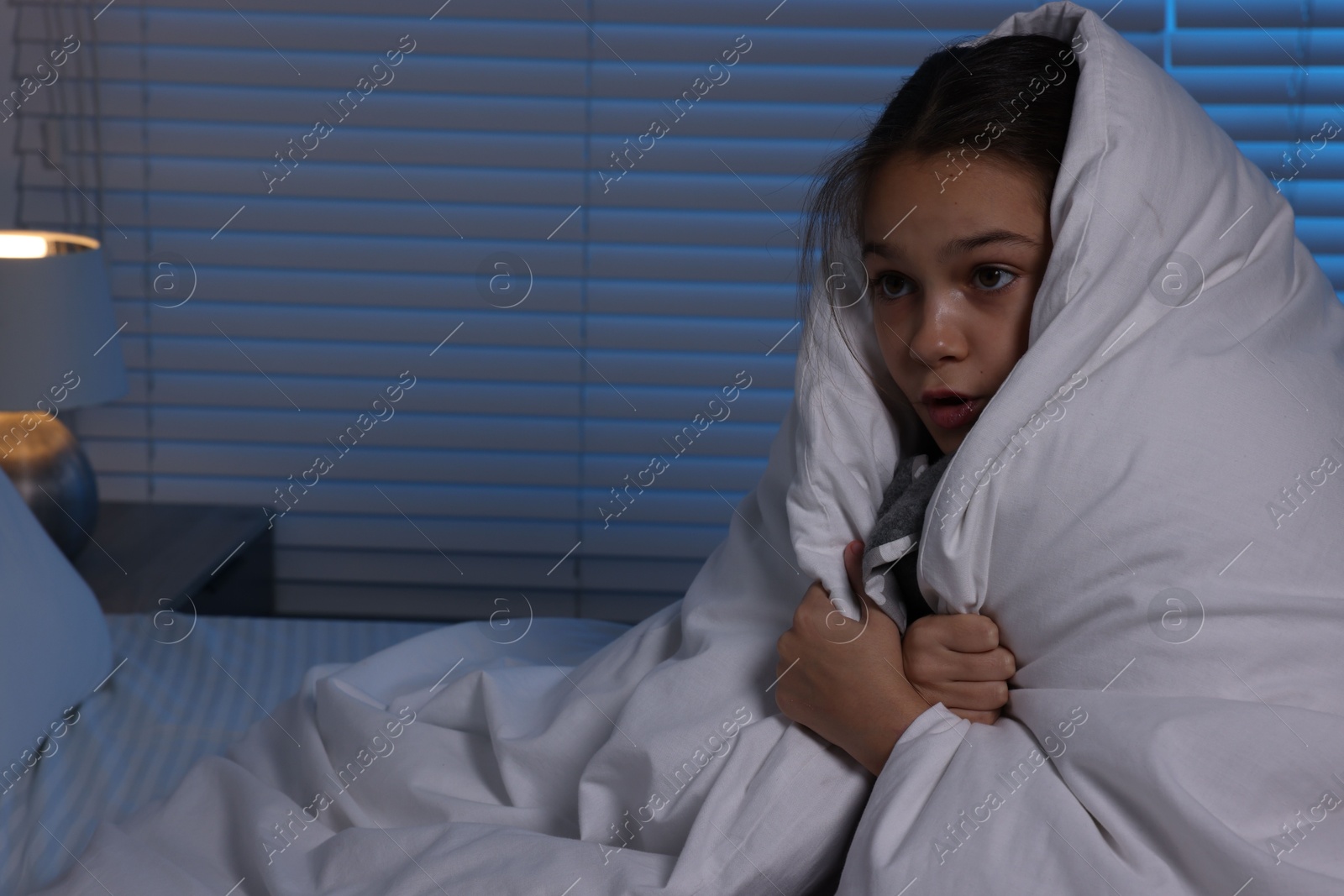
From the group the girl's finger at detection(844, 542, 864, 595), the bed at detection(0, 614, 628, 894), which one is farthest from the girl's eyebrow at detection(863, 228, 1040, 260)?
the bed at detection(0, 614, 628, 894)

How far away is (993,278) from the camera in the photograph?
2.89ft

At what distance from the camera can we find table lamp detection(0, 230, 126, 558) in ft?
5.19

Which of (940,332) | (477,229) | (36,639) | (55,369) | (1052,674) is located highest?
(55,369)

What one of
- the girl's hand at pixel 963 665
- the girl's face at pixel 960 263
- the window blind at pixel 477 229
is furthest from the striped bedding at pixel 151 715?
the girl's face at pixel 960 263

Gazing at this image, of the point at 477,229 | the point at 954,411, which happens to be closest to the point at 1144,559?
the point at 954,411

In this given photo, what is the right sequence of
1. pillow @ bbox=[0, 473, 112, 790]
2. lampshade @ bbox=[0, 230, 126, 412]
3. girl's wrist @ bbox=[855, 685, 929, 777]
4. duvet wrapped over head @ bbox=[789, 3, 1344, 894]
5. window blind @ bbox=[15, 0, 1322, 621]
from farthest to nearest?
window blind @ bbox=[15, 0, 1322, 621]
lampshade @ bbox=[0, 230, 126, 412]
pillow @ bbox=[0, 473, 112, 790]
girl's wrist @ bbox=[855, 685, 929, 777]
duvet wrapped over head @ bbox=[789, 3, 1344, 894]

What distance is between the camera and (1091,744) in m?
0.73

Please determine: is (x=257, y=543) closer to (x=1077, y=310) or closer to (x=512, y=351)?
(x=512, y=351)

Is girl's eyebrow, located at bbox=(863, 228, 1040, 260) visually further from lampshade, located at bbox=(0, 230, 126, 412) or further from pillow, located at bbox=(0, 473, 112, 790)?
lampshade, located at bbox=(0, 230, 126, 412)

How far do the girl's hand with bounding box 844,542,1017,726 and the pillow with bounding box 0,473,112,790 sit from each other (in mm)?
890

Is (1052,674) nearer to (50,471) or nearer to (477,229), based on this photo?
(477,229)

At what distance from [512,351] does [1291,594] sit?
54.3 inches

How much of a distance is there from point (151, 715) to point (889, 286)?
0.97 meters

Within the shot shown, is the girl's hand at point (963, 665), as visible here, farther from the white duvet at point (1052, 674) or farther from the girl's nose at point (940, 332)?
the girl's nose at point (940, 332)
